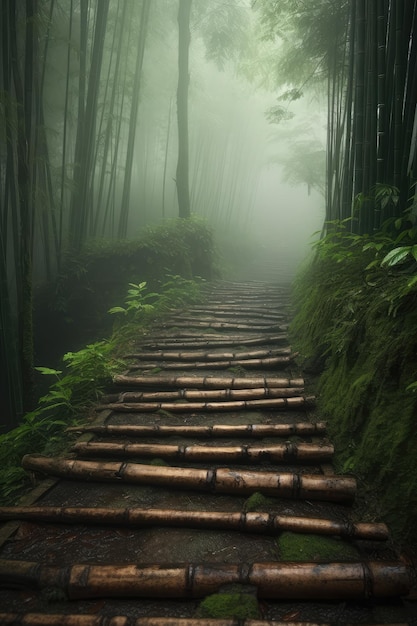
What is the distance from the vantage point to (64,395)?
2838 mm

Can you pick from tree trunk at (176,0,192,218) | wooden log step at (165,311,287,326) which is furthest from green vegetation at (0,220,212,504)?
tree trunk at (176,0,192,218)

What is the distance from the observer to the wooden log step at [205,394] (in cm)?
267

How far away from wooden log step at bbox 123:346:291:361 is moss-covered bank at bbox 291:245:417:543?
0.67m

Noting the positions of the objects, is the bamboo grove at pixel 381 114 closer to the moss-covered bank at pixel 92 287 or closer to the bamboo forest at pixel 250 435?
the bamboo forest at pixel 250 435

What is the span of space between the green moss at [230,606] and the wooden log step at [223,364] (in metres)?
2.16

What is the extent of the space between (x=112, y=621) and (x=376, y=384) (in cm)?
158

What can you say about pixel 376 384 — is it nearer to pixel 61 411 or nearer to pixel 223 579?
pixel 223 579

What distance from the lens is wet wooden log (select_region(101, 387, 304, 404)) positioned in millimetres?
2670

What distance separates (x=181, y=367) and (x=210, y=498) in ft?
5.82

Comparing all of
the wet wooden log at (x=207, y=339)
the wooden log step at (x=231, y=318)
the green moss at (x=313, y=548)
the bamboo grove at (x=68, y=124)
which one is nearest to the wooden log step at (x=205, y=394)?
the wet wooden log at (x=207, y=339)

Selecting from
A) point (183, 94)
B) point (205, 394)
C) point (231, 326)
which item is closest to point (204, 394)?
point (205, 394)

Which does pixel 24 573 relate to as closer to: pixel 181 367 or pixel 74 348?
pixel 181 367

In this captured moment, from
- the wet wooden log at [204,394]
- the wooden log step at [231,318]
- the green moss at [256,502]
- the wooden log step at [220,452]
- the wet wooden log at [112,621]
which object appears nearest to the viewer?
the wet wooden log at [112,621]

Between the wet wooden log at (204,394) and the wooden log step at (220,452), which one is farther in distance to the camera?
the wet wooden log at (204,394)
